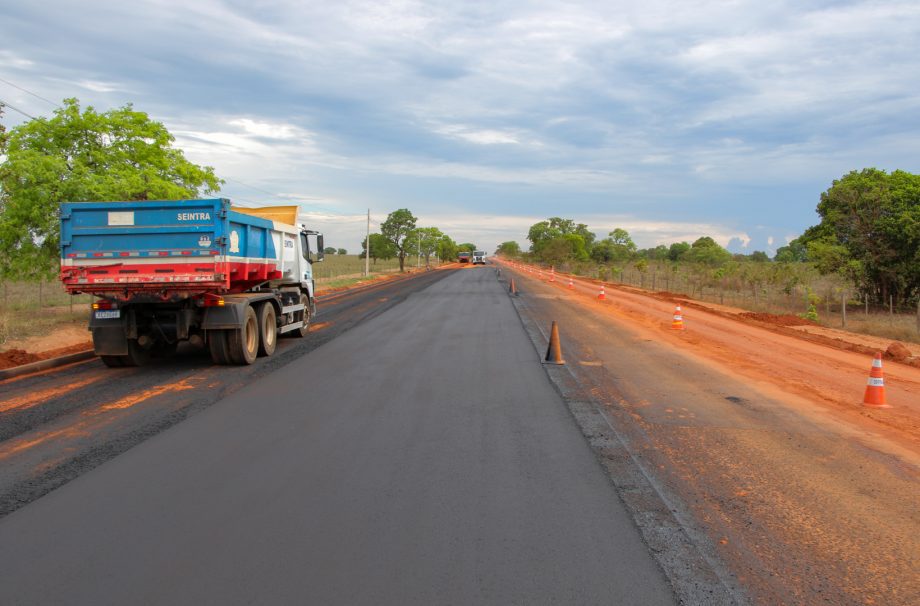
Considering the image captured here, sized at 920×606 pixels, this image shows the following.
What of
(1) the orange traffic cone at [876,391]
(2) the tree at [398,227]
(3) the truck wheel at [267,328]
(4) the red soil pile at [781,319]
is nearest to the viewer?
(1) the orange traffic cone at [876,391]

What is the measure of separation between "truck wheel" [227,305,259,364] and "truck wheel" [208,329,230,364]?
80 mm

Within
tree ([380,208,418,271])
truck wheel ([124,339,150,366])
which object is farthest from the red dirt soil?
tree ([380,208,418,271])

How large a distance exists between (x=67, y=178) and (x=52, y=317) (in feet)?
13.4

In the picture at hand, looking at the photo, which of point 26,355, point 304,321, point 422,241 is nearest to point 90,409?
point 26,355

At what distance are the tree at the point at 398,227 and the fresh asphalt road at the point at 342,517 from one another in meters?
70.7

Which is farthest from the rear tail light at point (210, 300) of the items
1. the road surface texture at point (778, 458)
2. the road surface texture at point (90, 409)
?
the road surface texture at point (778, 458)

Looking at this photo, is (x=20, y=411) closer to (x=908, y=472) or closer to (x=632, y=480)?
(x=632, y=480)

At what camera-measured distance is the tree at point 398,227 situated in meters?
77.8

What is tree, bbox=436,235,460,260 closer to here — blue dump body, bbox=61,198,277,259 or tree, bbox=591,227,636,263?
tree, bbox=591,227,636,263

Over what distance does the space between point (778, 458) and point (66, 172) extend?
15.2m

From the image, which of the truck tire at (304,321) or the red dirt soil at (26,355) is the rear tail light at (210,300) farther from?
the truck tire at (304,321)

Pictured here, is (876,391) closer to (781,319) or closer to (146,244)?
(146,244)

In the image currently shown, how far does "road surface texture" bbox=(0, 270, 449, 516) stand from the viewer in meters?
5.58

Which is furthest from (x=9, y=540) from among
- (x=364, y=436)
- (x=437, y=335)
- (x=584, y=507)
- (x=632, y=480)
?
(x=437, y=335)
